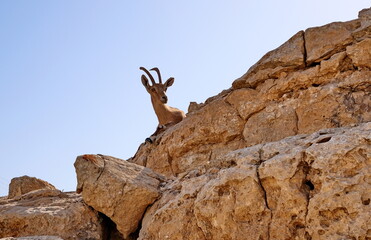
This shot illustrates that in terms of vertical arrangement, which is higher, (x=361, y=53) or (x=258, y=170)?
(x=361, y=53)

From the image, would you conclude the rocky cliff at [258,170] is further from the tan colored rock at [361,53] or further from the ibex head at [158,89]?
the ibex head at [158,89]

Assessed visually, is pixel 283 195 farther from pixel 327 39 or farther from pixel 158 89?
pixel 158 89

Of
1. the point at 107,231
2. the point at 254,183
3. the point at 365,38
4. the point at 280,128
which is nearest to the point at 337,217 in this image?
the point at 254,183

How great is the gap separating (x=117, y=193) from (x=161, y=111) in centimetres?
938

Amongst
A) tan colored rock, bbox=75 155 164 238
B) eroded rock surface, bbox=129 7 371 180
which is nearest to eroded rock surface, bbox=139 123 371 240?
tan colored rock, bbox=75 155 164 238

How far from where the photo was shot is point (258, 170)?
4.22 meters

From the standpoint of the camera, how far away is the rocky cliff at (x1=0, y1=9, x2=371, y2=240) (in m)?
3.75

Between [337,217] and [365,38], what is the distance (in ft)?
13.3

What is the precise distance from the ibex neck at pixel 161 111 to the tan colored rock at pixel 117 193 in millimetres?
8883

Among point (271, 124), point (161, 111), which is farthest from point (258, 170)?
point (161, 111)

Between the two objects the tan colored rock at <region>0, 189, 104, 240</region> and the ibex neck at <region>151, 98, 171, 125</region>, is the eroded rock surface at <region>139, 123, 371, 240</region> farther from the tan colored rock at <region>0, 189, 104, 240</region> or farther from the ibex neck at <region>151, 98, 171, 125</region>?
the ibex neck at <region>151, 98, 171, 125</region>

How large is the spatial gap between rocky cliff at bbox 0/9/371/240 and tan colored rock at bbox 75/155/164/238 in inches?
0.5

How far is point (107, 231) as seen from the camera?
5.60 m

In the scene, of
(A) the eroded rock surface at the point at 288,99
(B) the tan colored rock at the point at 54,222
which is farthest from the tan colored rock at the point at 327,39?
(B) the tan colored rock at the point at 54,222
